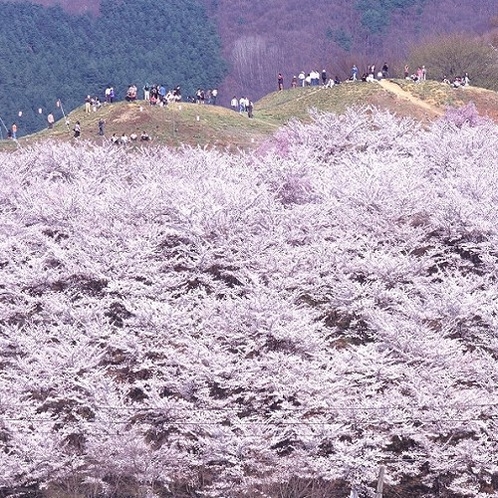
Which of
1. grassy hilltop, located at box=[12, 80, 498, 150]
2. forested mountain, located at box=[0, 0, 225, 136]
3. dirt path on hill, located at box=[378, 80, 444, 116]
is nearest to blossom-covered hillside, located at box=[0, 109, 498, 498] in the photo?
grassy hilltop, located at box=[12, 80, 498, 150]

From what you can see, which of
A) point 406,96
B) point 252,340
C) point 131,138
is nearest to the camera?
point 252,340

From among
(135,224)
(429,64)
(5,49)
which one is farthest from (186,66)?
(135,224)

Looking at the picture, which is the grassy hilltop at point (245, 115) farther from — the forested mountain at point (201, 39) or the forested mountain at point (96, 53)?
the forested mountain at point (96, 53)

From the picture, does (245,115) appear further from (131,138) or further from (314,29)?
(314,29)

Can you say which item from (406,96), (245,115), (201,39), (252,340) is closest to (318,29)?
(201,39)

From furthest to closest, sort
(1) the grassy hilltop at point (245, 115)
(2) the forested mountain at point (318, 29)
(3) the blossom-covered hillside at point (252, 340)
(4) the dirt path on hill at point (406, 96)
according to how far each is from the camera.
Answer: (2) the forested mountain at point (318, 29)
(4) the dirt path on hill at point (406, 96)
(1) the grassy hilltop at point (245, 115)
(3) the blossom-covered hillside at point (252, 340)

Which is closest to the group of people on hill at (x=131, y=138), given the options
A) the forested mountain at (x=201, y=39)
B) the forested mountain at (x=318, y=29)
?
the forested mountain at (x=201, y=39)

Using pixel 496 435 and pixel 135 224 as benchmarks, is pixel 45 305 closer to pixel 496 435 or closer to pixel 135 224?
pixel 135 224
